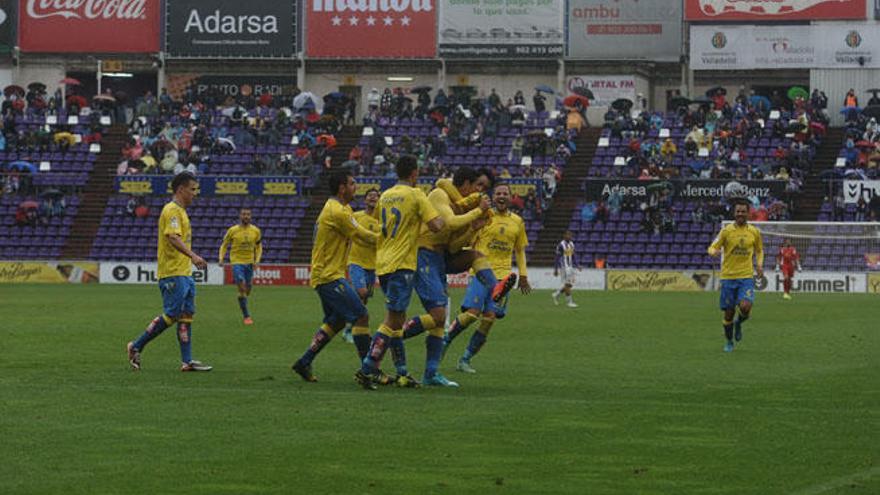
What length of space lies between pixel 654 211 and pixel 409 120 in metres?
12.7

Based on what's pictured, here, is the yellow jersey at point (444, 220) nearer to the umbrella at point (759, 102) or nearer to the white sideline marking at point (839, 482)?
the white sideline marking at point (839, 482)

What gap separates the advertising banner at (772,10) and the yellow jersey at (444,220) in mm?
55467

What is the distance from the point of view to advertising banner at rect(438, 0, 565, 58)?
2936 inches

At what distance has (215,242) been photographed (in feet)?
218

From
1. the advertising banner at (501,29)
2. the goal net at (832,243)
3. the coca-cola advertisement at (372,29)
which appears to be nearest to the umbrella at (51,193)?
the coca-cola advertisement at (372,29)

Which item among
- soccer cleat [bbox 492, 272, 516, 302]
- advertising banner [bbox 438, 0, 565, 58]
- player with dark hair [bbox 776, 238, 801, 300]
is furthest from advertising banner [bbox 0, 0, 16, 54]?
soccer cleat [bbox 492, 272, 516, 302]

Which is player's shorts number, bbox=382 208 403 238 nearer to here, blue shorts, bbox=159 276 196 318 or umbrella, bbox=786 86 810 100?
blue shorts, bbox=159 276 196 318

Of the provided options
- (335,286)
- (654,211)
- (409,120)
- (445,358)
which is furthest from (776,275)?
(335,286)

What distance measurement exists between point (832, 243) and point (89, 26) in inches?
1430

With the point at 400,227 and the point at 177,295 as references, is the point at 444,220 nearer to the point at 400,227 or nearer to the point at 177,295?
the point at 400,227

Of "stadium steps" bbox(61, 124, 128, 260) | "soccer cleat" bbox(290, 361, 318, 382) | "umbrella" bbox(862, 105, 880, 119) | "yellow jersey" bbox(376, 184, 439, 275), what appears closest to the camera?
"yellow jersey" bbox(376, 184, 439, 275)

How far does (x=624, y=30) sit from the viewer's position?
74438 millimetres

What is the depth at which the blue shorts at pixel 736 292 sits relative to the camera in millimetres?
28188

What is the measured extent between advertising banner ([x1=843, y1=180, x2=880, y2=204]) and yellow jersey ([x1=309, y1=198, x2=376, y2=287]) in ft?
149
